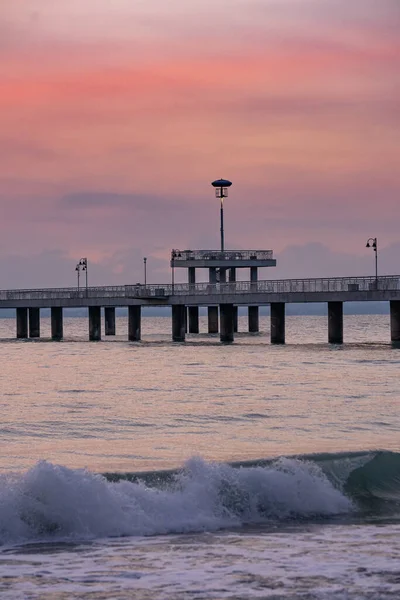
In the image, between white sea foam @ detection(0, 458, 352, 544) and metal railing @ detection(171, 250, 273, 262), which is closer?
white sea foam @ detection(0, 458, 352, 544)

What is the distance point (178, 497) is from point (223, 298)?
220 ft

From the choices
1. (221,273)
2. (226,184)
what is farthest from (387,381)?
(226,184)

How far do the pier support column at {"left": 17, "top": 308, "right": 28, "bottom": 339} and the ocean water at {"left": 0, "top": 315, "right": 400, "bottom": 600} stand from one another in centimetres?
6756

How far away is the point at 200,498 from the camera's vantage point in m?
20.6

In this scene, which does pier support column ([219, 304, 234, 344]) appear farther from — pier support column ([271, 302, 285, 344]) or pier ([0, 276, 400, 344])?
pier support column ([271, 302, 285, 344])

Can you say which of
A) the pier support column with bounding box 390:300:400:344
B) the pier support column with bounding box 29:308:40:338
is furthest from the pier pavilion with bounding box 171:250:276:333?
the pier support column with bounding box 390:300:400:344

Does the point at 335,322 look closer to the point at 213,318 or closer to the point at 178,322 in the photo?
the point at 178,322

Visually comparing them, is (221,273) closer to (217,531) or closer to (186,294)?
(186,294)

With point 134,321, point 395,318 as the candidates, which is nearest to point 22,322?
point 134,321

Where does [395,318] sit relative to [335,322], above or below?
above

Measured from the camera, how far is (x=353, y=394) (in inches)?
1736

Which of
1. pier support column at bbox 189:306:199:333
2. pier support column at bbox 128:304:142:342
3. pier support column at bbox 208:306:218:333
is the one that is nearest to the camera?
pier support column at bbox 128:304:142:342

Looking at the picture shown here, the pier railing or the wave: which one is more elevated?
the pier railing

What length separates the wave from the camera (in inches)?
744
